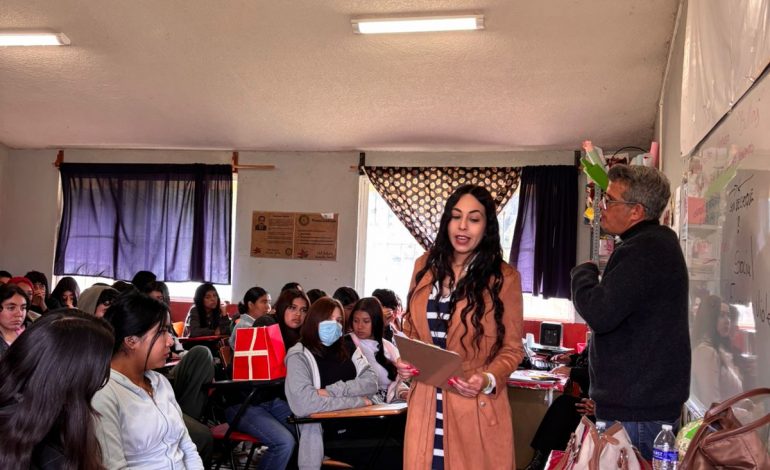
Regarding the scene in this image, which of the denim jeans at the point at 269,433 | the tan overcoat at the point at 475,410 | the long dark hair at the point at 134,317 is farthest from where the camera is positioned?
the denim jeans at the point at 269,433

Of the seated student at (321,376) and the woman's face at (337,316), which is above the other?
the woman's face at (337,316)

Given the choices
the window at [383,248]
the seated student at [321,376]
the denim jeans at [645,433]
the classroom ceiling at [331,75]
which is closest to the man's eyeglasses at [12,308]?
the seated student at [321,376]

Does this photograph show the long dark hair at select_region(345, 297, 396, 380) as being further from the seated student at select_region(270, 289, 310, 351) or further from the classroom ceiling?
the classroom ceiling

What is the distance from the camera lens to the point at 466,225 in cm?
Answer: 203

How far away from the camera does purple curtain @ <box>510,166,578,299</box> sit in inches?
267

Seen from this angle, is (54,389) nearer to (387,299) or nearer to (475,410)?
(475,410)

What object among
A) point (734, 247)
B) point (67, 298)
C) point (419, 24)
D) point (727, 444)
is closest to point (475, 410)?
point (727, 444)


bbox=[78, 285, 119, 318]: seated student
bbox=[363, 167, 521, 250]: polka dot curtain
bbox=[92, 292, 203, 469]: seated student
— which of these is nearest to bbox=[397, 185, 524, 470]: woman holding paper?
bbox=[92, 292, 203, 469]: seated student

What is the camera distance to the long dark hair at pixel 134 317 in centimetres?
224

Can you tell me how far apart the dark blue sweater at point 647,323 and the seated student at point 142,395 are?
1360mm

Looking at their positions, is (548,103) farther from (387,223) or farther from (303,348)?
(303,348)

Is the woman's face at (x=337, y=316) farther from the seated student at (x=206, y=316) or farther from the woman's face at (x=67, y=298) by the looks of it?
the woman's face at (x=67, y=298)

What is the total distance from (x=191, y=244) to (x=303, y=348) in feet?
15.0

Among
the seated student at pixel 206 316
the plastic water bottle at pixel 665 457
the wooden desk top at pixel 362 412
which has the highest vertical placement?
the plastic water bottle at pixel 665 457
